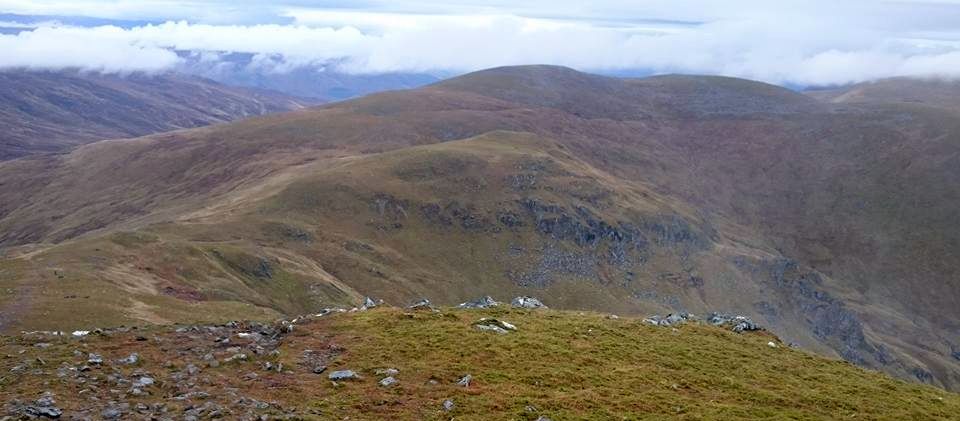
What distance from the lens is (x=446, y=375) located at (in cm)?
3278

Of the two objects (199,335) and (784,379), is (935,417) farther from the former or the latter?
(199,335)

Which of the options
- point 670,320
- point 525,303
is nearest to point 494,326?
point 525,303

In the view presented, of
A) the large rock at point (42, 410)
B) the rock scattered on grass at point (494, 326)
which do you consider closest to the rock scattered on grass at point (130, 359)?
the large rock at point (42, 410)

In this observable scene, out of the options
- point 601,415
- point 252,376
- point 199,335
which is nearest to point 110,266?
point 199,335

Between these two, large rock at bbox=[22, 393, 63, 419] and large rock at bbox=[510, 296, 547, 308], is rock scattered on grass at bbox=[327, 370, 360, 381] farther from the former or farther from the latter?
large rock at bbox=[510, 296, 547, 308]

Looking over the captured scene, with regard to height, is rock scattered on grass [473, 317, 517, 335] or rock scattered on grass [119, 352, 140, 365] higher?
rock scattered on grass [119, 352, 140, 365]

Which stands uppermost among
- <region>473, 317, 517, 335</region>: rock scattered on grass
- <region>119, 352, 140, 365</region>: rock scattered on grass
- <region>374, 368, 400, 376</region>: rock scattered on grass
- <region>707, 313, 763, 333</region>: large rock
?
<region>119, 352, 140, 365</region>: rock scattered on grass

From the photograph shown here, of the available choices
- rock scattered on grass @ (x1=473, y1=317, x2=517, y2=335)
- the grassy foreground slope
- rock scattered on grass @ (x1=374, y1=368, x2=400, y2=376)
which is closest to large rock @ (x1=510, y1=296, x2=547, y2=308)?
the grassy foreground slope

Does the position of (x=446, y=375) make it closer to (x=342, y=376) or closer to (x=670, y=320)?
(x=342, y=376)

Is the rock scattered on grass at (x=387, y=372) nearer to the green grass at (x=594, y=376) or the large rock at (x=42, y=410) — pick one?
the green grass at (x=594, y=376)

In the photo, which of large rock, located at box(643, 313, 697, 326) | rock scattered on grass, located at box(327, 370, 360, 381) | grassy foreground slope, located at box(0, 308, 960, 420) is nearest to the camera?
grassy foreground slope, located at box(0, 308, 960, 420)

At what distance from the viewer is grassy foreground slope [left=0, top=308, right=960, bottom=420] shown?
28438mm

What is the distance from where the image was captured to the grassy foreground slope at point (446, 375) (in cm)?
2844

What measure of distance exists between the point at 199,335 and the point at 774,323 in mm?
157328
